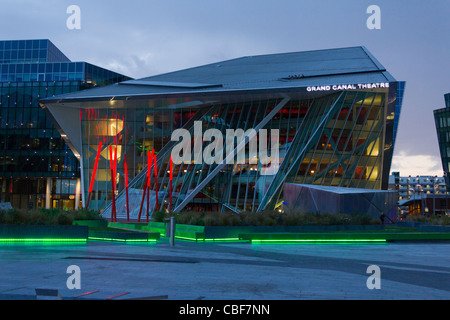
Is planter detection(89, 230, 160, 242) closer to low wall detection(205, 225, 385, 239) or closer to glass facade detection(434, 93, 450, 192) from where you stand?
low wall detection(205, 225, 385, 239)

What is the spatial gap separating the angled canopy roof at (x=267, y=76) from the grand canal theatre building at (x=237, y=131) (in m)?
0.09

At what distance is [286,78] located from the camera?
1564 inches

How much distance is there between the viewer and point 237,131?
42.4 meters

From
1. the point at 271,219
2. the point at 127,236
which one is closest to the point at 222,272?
the point at 127,236

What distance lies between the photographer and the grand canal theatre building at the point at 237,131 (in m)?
38.4

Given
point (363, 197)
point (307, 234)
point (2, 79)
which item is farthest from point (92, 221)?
point (2, 79)

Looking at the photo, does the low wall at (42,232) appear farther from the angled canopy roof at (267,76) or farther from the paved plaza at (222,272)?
the angled canopy roof at (267,76)

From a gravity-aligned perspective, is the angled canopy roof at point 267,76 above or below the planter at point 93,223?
above

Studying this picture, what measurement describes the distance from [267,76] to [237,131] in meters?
4.90

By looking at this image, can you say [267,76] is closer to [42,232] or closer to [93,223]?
[93,223]

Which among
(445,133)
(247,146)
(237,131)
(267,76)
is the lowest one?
(247,146)

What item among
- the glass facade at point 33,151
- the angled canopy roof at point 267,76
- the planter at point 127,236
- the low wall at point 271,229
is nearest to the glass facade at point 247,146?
the angled canopy roof at point 267,76

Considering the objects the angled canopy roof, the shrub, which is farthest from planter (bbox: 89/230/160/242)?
the angled canopy roof
